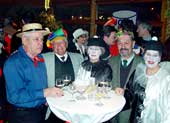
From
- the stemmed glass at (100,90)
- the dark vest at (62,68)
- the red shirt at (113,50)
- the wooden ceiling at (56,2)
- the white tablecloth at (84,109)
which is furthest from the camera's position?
the wooden ceiling at (56,2)

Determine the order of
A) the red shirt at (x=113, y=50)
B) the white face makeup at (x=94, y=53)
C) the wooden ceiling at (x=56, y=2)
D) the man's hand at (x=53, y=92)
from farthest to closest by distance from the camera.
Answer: the wooden ceiling at (x=56, y=2), the red shirt at (x=113, y=50), the white face makeup at (x=94, y=53), the man's hand at (x=53, y=92)

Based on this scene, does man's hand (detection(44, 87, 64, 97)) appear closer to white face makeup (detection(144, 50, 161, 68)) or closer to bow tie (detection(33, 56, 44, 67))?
bow tie (detection(33, 56, 44, 67))

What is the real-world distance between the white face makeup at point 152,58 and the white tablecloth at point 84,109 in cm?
53

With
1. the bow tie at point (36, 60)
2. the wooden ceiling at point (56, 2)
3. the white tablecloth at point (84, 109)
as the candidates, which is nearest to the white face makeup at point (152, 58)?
the white tablecloth at point (84, 109)

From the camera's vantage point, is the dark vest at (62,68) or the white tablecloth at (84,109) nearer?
the white tablecloth at (84,109)

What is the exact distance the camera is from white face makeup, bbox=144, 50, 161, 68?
3.09 m

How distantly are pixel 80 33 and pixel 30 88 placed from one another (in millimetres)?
3076

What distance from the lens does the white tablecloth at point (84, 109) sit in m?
2.71

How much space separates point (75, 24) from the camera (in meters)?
8.69

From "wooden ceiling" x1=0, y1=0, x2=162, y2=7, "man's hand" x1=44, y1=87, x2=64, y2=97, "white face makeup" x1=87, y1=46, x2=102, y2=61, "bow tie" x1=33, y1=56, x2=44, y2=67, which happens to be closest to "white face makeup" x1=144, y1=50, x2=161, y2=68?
"white face makeup" x1=87, y1=46, x2=102, y2=61

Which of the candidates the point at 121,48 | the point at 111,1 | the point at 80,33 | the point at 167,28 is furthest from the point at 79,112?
the point at 111,1

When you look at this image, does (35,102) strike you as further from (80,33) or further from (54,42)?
(80,33)

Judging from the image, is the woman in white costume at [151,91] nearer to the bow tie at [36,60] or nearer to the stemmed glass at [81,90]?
the stemmed glass at [81,90]

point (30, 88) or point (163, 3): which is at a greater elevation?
point (163, 3)
